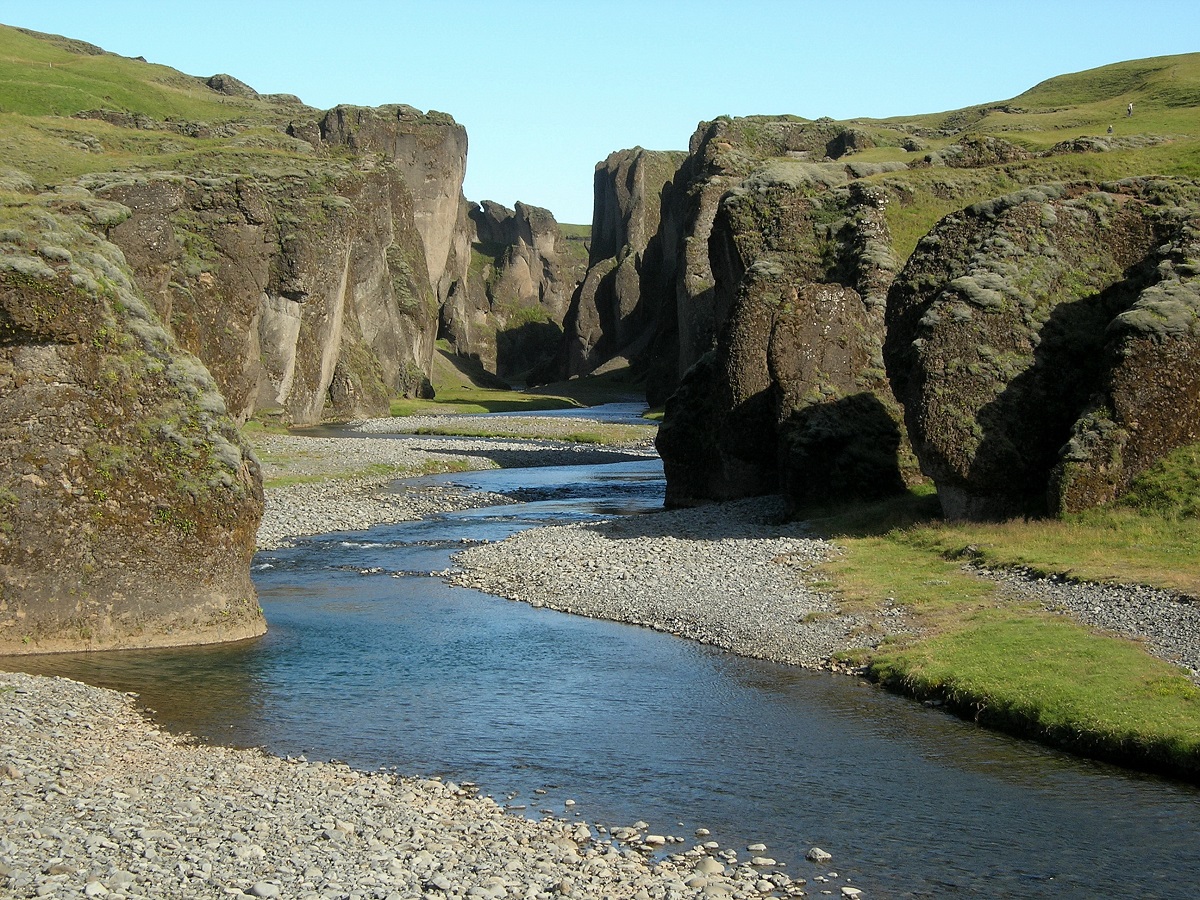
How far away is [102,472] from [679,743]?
42.7ft

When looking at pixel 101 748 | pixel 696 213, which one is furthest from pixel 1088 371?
pixel 696 213

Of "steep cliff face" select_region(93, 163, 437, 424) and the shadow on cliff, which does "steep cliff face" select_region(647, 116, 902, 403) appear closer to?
"steep cliff face" select_region(93, 163, 437, 424)

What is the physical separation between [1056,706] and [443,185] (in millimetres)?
178882

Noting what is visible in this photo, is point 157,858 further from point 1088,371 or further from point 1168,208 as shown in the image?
point 1168,208

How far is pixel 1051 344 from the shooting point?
3547 cm

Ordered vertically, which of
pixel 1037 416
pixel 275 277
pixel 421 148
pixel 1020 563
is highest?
pixel 421 148

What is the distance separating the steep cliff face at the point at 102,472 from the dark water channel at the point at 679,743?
1089 mm

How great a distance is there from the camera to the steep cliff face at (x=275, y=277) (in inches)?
2334

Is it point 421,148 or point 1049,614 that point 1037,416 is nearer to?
point 1049,614

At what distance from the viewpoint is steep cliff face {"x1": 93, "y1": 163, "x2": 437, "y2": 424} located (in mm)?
59281

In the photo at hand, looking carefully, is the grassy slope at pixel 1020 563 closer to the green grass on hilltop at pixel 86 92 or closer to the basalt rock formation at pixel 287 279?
the basalt rock formation at pixel 287 279

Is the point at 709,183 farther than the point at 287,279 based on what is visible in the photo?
Yes

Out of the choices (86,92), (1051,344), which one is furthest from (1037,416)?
(86,92)

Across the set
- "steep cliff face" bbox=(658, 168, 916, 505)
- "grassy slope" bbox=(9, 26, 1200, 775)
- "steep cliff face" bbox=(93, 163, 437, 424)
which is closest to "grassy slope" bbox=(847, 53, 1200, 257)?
"grassy slope" bbox=(9, 26, 1200, 775)
